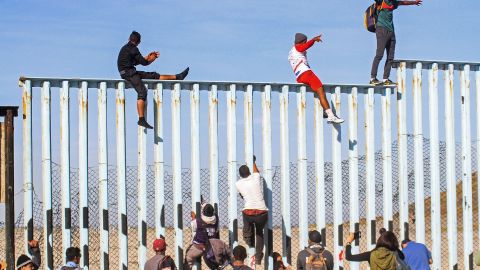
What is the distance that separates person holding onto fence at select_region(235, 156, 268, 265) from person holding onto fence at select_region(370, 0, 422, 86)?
2.90m

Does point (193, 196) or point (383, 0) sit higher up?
point (383, 0)

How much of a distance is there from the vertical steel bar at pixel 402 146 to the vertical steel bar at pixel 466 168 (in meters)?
1.19

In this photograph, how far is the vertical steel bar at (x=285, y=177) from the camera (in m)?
15.8

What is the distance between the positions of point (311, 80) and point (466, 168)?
3.41 m

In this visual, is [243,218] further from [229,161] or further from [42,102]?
[42,102]

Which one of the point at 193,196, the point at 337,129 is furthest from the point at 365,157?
the point at 193,196

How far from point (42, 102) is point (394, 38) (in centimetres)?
590

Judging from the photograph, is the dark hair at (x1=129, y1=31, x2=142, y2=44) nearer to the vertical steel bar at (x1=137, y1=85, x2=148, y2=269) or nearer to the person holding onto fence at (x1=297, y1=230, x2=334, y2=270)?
the vertical steel bar at (x1=137, y1=85, x2=148, y2=269)

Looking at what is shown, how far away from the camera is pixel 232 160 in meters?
15.5

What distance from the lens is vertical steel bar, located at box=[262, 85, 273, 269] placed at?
1568 centimetres

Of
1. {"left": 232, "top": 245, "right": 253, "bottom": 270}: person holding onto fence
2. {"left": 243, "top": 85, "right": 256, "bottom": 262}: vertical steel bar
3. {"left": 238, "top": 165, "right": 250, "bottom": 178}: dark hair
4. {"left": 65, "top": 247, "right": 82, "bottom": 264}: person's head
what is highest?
{"left": 243, "top": 85, "right": 256, "bottom": 262}: vertical steel bar

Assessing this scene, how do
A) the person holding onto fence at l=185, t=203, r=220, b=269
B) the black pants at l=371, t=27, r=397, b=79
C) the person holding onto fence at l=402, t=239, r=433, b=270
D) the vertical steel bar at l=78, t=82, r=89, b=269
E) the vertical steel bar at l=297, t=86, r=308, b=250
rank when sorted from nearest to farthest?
the person holding onto fence at l=402, t=239, r=433, b=270
the person holding onto fence at l=185, t=203, r=220, b=269
the vertical steel bar at l=78, t=82, r=89, b=269
the vertical steel bar at l=297, t=86, r=308, b=250
the black pants at l=371, t=27, r=397, b=79

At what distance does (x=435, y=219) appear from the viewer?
17.0 metres

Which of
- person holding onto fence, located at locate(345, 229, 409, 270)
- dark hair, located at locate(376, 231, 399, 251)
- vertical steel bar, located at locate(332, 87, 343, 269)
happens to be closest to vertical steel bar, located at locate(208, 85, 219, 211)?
vertical steel bar, located at locate(332, 87, 343, 269)
